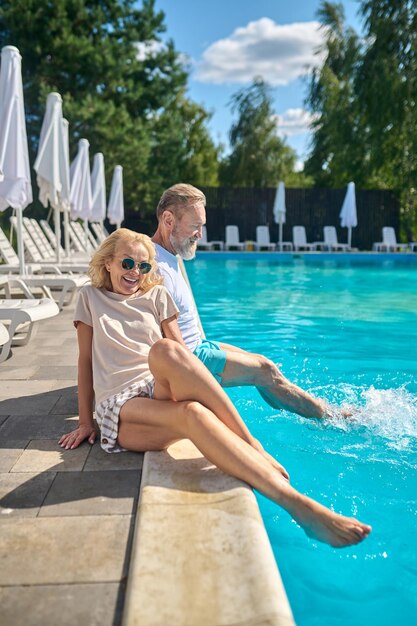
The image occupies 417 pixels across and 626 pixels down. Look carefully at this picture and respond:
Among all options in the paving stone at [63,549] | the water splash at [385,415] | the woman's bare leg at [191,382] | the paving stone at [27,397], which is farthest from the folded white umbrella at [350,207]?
the paving stone at [63,549]

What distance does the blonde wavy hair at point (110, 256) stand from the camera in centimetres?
271

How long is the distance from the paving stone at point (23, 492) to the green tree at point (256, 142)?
89.5 feet

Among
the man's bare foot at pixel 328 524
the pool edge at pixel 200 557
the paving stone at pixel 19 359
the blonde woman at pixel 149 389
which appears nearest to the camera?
the pool edge at pixel 200 557

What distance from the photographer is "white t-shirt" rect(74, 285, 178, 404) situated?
258cm

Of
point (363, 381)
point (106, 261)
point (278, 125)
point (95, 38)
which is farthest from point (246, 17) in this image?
point (106, 261)

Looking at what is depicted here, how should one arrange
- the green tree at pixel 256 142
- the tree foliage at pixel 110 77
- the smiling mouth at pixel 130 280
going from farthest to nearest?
the green tree at pixel 256 142 < the tree foliage at pixel 110 77 < the smiling mouth at pixel 130 280

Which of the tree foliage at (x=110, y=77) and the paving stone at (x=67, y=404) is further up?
the tree foliage at (x=110, y=77)

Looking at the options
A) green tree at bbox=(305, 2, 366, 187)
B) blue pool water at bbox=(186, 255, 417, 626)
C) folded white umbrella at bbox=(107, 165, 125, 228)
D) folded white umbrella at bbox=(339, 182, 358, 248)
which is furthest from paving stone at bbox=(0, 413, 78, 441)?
green tree at bbox=(305, 2, 366, 187)

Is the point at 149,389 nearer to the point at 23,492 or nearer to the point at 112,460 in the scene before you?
the point at 112,460

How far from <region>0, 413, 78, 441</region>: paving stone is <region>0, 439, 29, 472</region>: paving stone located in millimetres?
67

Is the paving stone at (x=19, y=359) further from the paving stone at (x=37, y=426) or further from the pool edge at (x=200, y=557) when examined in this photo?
the pool edge at (x=200, y=557)

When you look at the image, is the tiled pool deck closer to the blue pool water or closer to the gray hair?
the blue pool water

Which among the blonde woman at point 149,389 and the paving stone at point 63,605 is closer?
the paving stone at point 63,605

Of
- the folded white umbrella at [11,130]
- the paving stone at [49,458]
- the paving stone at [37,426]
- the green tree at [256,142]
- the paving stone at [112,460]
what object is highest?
the green tree at [256,142]
